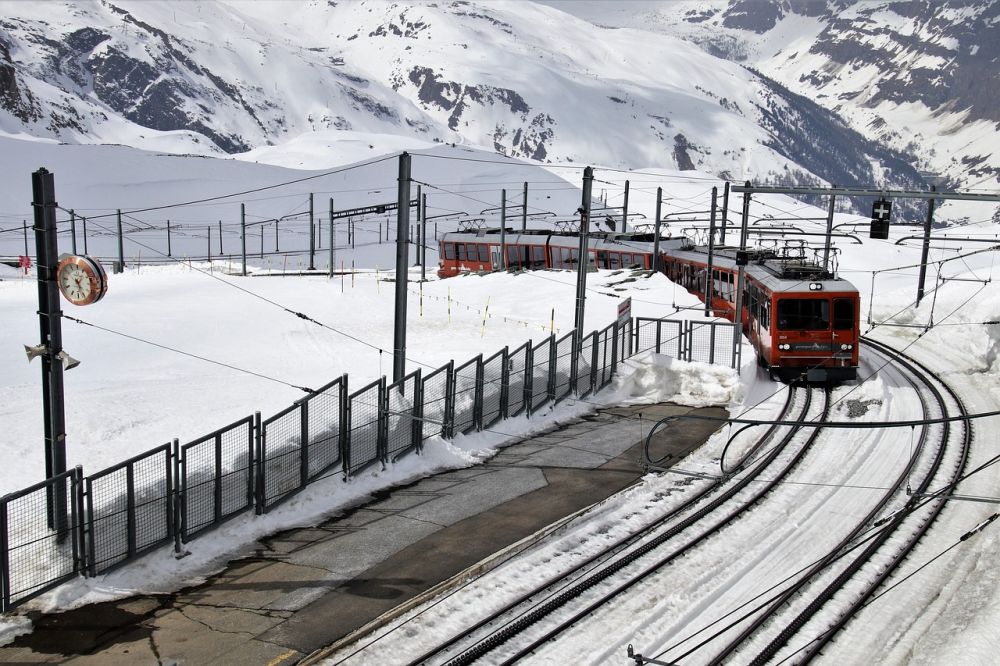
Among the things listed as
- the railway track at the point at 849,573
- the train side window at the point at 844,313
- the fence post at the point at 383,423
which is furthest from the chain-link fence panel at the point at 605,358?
the fence post at the point at 383,423

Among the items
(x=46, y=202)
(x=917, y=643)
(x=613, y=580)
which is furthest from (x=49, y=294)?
(x=917, y=643)

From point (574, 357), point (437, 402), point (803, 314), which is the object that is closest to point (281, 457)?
point (437, 402)

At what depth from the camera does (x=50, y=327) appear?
12.6 metres

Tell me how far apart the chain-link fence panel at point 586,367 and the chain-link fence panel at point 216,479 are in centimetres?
1125

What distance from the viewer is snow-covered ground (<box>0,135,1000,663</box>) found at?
12.4 metres

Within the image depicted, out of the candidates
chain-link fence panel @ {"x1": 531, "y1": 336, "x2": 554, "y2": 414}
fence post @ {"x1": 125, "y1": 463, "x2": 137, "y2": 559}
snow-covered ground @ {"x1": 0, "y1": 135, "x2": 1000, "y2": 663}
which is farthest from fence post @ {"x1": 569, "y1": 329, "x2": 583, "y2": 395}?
fence post @ {"x1": 125, "y1": 463, "x2": 137, "y2": 559}

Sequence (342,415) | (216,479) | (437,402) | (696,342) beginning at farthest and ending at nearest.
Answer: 1. (696,342)
2. (437,402)
3. (342,415)
4. (216,479)

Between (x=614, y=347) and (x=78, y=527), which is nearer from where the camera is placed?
(x=78, y=527)

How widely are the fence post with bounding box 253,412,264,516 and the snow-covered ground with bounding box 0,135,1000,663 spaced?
33 centimetres

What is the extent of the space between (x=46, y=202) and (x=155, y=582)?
17.4 feet

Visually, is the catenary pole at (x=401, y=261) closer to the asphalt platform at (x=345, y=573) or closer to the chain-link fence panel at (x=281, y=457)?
the asphalt platform at (x=345, y=573)

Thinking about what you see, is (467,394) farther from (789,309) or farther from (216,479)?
(789,309)

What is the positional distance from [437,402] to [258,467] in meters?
5.06

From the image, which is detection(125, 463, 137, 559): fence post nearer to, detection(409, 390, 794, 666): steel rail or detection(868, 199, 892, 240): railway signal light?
detection(409, 390, 794, 666): steel rail
